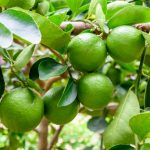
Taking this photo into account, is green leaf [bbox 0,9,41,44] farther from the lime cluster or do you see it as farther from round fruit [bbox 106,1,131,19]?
round fruit [bbox 106,1,131,19]

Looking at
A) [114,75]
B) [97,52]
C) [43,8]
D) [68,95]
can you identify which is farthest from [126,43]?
[114,75]

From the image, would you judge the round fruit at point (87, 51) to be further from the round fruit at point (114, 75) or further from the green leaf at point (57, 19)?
the round fruit at point (114, 75)

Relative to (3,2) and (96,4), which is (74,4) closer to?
(96,4)

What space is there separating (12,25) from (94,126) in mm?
682

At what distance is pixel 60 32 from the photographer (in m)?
0.86

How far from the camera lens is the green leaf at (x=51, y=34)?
2.65ft

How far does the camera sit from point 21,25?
0.76 meters

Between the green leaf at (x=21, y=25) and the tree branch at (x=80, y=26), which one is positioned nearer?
the green leaf at (x=21, y=25)

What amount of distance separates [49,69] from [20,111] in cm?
11

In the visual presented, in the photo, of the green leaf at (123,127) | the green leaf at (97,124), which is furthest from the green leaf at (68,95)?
the green leaf at (97,124)

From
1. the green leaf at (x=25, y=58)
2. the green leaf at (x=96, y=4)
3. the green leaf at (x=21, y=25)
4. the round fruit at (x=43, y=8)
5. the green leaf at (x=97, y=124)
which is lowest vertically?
the green leaf at (x=97, y=124)

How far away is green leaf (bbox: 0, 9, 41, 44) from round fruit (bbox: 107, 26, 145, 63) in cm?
20

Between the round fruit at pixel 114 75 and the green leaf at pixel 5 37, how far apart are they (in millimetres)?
692

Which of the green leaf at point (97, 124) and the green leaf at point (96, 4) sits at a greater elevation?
the green leaf at point (96, 4)
